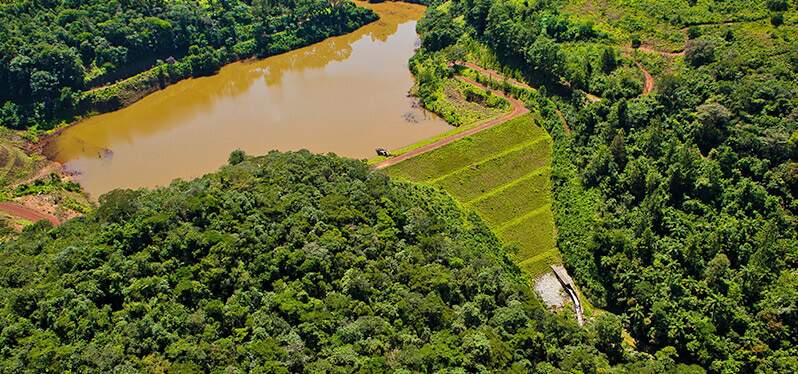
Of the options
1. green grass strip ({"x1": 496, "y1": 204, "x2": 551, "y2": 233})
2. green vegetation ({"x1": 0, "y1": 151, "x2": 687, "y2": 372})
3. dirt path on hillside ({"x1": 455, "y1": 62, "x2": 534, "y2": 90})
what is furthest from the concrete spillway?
dirt path on hillside ({"x1": 455, "y1": 62, "x2": 534, "y2": 90})

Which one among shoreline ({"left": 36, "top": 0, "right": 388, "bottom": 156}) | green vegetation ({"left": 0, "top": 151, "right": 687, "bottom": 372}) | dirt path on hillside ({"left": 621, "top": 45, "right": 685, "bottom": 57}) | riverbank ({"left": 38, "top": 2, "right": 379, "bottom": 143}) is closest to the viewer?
green vegetation ({"left": 0, "top": 151, "right": 687, "bottom": 372})

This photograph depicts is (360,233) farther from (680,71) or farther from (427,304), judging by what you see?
(680,71)

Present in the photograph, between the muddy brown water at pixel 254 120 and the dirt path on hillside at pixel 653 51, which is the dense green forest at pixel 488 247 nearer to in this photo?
the dirt path on hillside at pixel 653 51

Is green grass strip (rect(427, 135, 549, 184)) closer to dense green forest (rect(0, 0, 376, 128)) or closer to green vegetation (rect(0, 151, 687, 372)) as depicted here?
green vegetation (rect(0, 151, 687, 372))

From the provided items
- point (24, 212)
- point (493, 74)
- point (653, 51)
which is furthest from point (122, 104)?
point (653, 51)

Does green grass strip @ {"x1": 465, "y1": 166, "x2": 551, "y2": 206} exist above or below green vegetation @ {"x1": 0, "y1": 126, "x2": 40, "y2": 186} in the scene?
below

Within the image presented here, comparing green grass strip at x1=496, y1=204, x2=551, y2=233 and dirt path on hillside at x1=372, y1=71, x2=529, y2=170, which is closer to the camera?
green grass strip at x1=496, y1=204, x2=551, y2=233
